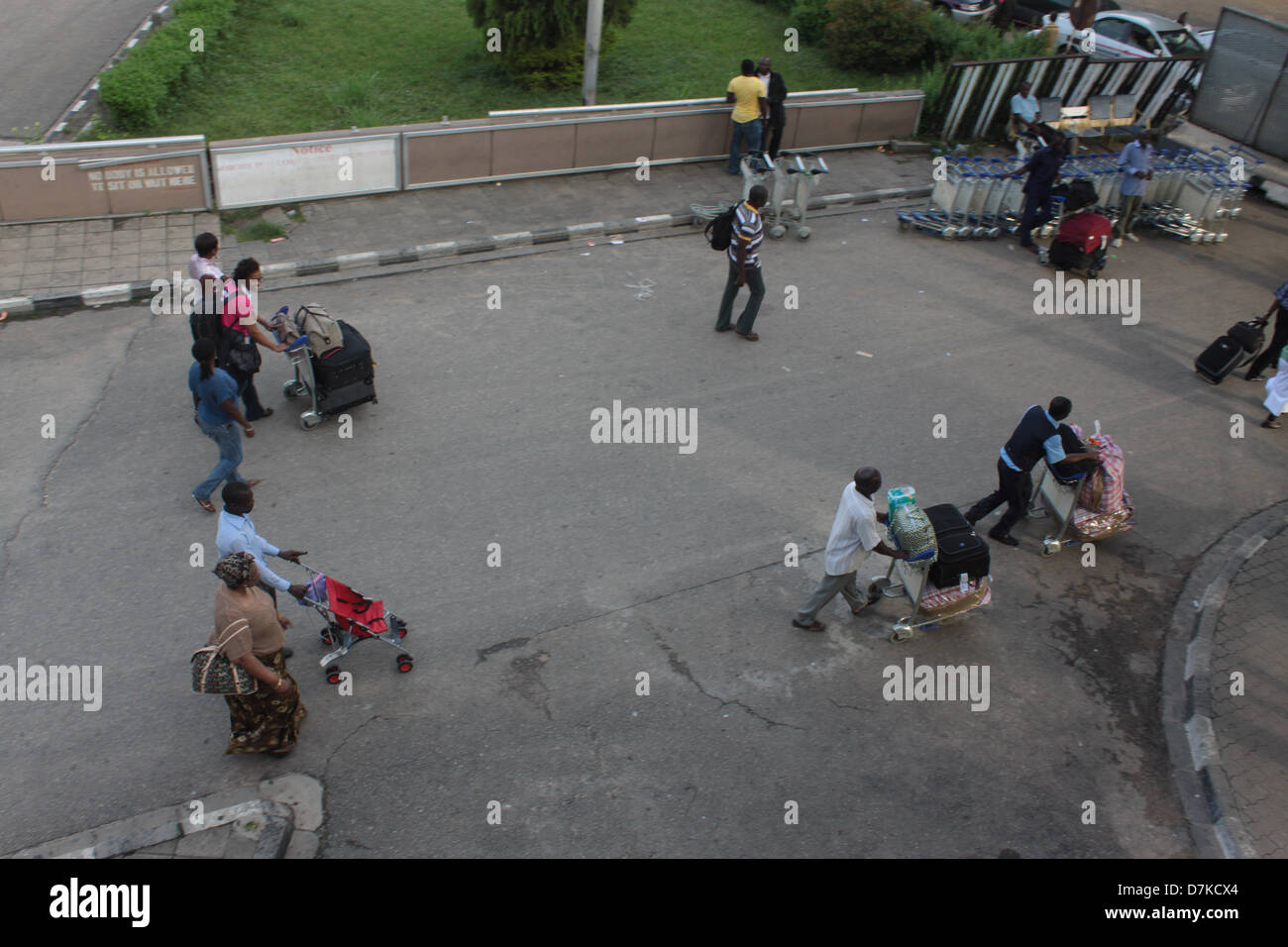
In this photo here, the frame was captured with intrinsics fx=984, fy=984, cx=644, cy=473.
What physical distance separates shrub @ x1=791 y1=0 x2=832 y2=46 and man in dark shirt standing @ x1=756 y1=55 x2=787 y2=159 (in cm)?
670

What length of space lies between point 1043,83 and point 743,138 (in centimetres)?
643

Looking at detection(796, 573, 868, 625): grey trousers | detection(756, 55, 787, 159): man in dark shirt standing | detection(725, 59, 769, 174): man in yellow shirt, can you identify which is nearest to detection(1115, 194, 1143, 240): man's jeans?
detection(756, 55, 787, 159): man in dark shirt standing

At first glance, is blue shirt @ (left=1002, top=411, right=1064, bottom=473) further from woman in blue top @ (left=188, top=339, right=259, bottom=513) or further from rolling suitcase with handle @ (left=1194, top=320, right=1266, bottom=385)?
woman in blue top @ (left=188, top=339, right=259, bottom=513)

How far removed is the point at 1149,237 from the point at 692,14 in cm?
1180

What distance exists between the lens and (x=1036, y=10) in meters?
21.9

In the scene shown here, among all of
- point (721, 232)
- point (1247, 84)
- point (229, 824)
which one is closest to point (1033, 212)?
point (1247, 84)

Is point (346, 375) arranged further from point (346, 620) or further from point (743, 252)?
point (743, 252)

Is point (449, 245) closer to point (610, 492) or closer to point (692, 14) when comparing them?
point (610, 492)

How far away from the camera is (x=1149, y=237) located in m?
15.5

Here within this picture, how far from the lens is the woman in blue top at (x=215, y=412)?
7.90 metres

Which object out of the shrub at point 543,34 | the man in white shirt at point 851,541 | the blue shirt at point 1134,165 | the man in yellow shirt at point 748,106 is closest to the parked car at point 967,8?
the shrub at point 543,34

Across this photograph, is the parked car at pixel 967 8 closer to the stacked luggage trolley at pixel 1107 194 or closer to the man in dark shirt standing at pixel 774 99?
the stacked luggage trolley at pixel 1107 194

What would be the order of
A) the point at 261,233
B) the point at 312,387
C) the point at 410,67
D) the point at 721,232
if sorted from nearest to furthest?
the point at 312,387 < the point at 721,232 < the point at 261,233 < the point at 410,67

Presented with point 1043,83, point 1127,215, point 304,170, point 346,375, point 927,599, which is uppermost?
point 1043,83
